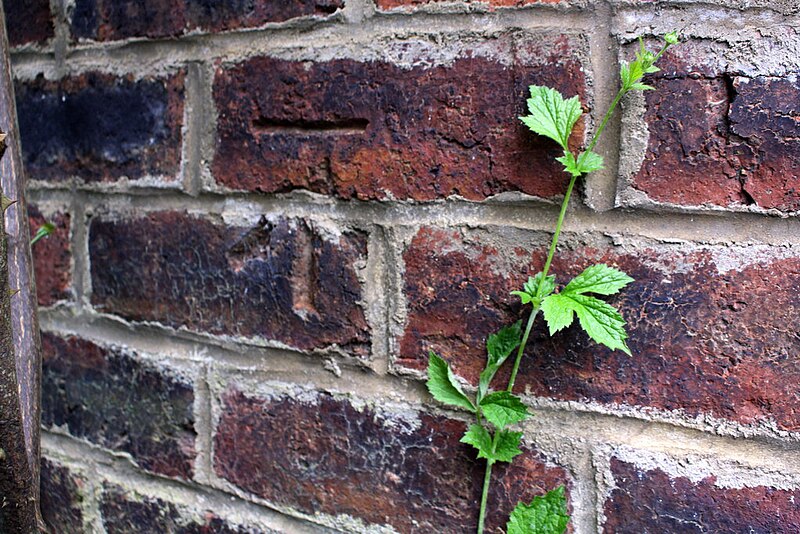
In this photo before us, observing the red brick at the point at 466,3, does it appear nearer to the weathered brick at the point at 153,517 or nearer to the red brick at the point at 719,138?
Result: the red brick at the point at 719,138

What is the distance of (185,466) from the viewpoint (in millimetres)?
Result: 582

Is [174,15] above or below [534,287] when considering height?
above

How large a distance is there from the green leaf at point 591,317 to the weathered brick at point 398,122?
74 mm

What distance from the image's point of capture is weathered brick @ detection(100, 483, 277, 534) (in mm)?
574

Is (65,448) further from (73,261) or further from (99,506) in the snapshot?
(73,261)

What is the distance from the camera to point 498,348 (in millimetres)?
457

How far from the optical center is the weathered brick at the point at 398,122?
1.44 ft

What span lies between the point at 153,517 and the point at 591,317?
0.44 metres

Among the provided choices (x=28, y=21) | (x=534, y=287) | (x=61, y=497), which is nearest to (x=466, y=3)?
(x=534, y=287)

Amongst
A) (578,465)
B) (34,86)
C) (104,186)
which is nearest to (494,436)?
(578,465)

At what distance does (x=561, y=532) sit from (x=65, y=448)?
48 cm

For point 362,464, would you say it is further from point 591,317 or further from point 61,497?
point 61,497

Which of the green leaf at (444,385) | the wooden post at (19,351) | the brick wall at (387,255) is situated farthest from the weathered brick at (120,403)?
the green leaf at (444,385)

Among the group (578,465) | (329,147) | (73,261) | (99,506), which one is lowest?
(99,506)
